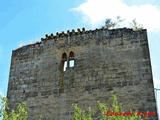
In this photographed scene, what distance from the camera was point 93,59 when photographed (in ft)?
36.4

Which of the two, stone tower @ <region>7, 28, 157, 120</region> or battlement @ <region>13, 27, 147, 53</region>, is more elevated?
battlement @ <region>13, 27, 147, 53</region>

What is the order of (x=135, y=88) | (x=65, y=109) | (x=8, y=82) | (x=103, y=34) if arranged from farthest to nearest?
(x=8, y=82) → (x=103, y=34) → (x=65, y=109) → (x=135, y=88)

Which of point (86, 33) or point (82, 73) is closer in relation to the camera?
point (82, 73)

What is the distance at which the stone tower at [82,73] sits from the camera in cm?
1005

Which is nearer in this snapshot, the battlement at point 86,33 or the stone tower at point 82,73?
the stone tower at point 82,73

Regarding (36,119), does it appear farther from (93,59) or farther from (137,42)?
(137,42)

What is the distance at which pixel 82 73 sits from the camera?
434 inches

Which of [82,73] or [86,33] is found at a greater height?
[86,33]

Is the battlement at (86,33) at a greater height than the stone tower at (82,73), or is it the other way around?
the battlement at (86,33)

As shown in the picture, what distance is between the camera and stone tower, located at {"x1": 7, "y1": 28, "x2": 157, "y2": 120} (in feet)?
33.0

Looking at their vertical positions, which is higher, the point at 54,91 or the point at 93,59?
the point at 93,59

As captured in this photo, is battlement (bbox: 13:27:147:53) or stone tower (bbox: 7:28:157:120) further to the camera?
battlement (bbox: 13:27:147:53)

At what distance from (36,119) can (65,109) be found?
1413 millimetres

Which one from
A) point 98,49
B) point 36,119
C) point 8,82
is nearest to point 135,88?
point 98,49
